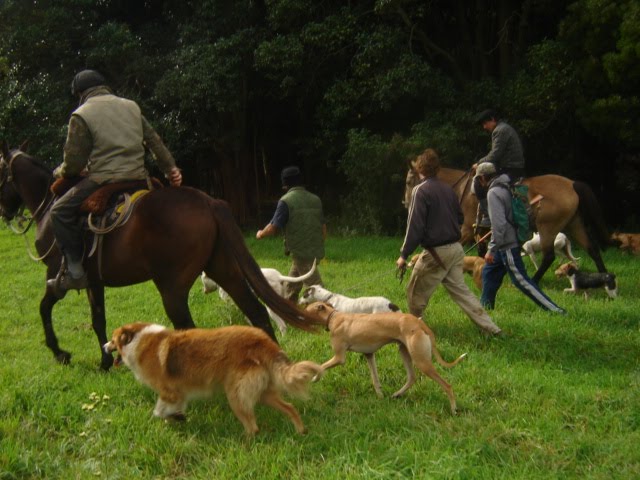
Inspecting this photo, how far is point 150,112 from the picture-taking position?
774 inches

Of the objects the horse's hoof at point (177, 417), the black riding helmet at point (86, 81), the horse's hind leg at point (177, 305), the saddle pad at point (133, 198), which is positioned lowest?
the horse's hoof at point (177, 417)

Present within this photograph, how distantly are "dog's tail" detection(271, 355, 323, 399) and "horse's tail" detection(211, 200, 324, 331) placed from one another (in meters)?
1.17

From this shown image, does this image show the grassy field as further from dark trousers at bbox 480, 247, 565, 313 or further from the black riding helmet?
the black riding helmet

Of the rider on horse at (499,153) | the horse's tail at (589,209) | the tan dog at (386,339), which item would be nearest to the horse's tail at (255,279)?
the tan dog at (386,339)

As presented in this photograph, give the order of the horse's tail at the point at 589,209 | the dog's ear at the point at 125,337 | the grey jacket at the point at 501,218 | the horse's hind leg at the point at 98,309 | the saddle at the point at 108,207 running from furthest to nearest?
the horse's tail at the point at 589,209 < the grey jacket at the point at 501,218 < the horse's hind leg at the point at 98,309 < the saddle at the point at 108,207 < the dog's ear at the point at 125,337

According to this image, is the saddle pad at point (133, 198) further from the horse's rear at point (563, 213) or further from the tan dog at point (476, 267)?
the horse's rear at point (563, 213)

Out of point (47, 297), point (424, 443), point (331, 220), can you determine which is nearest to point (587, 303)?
point (424, 443)

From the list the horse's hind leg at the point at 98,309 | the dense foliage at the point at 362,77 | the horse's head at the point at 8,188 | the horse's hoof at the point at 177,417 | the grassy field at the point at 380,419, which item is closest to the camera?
the grassy field at the point at 380,419

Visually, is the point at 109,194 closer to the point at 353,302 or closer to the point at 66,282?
the point at 66,282

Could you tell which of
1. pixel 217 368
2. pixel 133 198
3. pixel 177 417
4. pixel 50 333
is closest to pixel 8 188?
pixel 50 333

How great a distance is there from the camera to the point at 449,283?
812 centimetres

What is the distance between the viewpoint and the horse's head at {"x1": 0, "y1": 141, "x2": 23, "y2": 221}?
320 inches

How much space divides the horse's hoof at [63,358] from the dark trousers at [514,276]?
5.21 meters

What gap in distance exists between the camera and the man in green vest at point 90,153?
6664 mm
